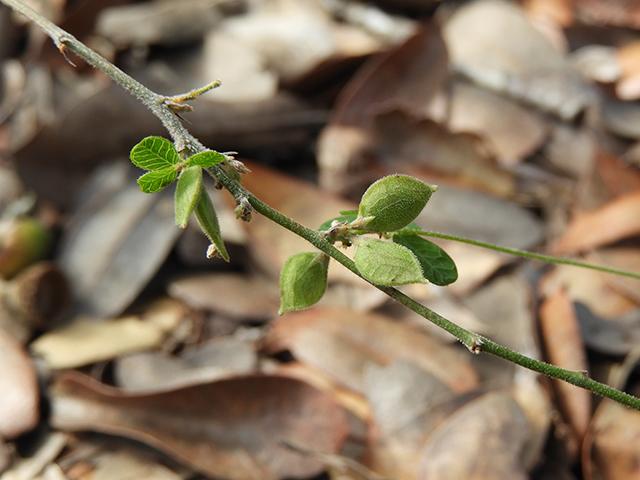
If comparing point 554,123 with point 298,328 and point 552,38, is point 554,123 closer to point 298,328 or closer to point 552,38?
point 552,38

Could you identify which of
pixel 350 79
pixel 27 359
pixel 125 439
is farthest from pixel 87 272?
pixel 350 79

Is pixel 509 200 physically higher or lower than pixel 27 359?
higher

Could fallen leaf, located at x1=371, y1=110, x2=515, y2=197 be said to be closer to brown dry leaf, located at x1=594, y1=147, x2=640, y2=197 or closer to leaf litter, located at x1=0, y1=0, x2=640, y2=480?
leaf litter, located at x1=0, y1=0, x2=640, y2=480

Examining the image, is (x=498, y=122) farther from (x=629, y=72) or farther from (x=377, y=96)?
(x=629, y=72)

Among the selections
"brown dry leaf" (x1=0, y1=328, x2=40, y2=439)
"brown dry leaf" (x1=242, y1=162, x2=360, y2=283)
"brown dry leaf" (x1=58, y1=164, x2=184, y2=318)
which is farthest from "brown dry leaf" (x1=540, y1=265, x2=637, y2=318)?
"brown dry leaf" (x1=0, y1=328, x2=40, y2=439)

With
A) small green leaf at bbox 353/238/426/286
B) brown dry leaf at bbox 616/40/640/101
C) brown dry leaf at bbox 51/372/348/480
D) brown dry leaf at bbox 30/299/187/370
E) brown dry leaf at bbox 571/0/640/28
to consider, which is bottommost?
brown dry leaf at bbox 30/299/187/370

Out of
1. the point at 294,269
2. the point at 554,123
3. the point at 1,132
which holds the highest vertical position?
the point at 294,269
